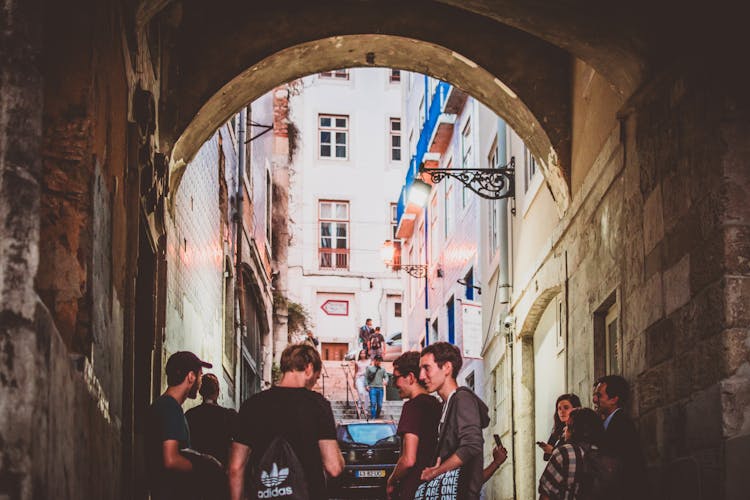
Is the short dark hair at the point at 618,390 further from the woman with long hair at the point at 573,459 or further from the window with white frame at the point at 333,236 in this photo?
the window with white frame at the point at 333,236

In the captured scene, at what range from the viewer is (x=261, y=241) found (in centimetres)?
2645

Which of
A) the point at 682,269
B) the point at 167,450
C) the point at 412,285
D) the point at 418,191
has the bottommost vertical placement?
the point at 167,450

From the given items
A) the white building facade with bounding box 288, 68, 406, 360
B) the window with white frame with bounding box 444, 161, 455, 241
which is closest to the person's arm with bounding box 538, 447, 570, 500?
the window with white frame with bounding box 444, 161, 455, 241

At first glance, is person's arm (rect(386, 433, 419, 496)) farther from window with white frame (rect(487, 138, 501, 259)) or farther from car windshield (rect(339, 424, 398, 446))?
car windshield (rect(339, 424, 398, 446))

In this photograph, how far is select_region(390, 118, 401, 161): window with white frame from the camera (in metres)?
43.4

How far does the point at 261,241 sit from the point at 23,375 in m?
22.4

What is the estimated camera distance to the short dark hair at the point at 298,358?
593cm

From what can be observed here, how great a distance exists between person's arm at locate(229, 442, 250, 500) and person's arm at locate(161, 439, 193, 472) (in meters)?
0.51

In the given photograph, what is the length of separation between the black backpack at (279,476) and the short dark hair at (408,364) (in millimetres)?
1390

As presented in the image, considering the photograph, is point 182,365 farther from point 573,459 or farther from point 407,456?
point 573,459

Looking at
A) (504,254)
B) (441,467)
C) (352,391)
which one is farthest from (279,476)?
(352,391)

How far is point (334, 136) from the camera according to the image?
42.6 metres

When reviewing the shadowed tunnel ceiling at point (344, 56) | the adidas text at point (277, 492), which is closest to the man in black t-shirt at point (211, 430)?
the adidas text at point (277, 492)

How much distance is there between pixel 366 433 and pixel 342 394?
15.2m
